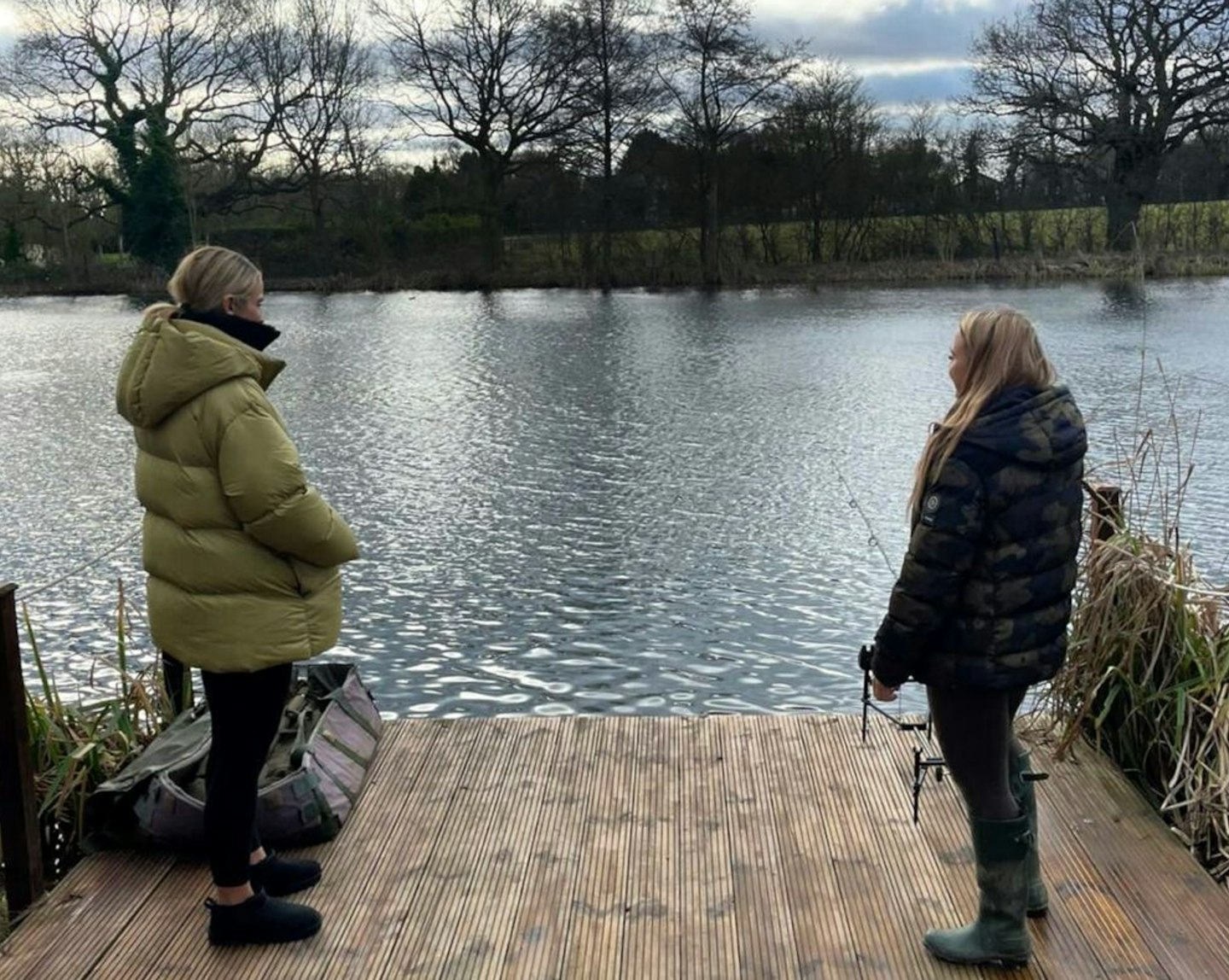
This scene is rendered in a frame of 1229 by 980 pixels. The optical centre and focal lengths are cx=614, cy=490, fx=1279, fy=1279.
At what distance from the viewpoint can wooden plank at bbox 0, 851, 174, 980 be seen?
7.97 feet

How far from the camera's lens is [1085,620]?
11.2ft

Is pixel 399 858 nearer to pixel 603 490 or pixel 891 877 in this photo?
pixel 891 877

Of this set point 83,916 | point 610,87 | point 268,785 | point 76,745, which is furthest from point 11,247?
point 83,916

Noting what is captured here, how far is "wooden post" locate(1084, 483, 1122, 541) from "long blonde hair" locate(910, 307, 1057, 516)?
1440mm

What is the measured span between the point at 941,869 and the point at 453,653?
10.6 ft

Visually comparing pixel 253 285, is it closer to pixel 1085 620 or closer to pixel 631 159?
pixel 1085 620

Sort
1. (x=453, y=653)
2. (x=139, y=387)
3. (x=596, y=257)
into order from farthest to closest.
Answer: (x=596, y=257)
(x=453, y=653)
(x=139, y=387)

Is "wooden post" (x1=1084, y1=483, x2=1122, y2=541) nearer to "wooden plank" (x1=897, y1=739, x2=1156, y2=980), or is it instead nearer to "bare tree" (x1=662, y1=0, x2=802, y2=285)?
"wooden plank" (x1=897, y1=739, x2=1156, y2=980)

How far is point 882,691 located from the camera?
2334mm

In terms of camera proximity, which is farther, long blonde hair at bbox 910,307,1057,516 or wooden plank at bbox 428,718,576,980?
wooden plank at bbox 428,718,576,980

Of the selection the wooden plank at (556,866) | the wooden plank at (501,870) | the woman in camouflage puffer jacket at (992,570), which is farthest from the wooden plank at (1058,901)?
the wooden plank at (501,870)

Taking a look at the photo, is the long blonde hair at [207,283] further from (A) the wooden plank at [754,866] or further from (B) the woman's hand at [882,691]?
(A) the wooden plank at [754,866]

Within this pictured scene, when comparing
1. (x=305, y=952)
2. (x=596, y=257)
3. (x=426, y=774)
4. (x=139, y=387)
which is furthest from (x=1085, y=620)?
(x=596, y=257)

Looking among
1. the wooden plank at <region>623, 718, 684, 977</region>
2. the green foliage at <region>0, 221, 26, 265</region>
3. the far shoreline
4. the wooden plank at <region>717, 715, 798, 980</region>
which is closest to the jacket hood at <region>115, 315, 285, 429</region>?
the wooden plank at <region>623, 718, 684, 977</region>
